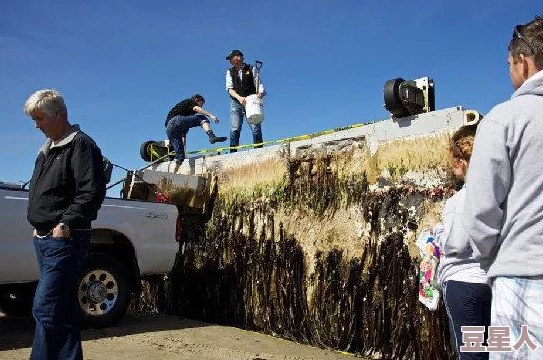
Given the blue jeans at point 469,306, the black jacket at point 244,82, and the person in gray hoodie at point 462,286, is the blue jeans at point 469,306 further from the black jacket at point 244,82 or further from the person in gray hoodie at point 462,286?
the black jacket at point 244,82

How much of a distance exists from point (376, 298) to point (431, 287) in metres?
1.81

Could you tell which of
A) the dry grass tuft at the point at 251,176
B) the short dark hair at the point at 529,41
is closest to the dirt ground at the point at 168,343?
the dry grass tuft at the point at 251,176

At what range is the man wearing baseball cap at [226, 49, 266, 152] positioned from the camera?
8.77 m

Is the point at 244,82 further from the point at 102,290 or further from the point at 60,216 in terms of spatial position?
the point at 60,216

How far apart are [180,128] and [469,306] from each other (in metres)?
7.30

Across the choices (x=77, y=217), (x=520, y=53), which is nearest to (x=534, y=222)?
(x=520, y=53)

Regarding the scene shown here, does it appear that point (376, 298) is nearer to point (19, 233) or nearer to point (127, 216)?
point (127, 216)

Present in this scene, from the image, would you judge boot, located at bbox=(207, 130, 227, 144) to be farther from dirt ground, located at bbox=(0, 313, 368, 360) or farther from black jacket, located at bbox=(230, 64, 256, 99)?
dirt ground, located at bbox=(0, 313, 368, 360)

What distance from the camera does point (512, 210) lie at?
1.85 meters

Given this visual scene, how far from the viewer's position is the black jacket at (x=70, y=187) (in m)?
3.42

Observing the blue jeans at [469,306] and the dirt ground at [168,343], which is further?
the dirt ground at [168,343]

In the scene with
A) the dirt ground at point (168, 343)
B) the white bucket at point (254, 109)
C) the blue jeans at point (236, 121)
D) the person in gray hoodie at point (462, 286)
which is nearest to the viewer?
the person in gray hoodie at point (462, 286)

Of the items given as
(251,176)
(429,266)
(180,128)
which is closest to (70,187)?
(429,266)

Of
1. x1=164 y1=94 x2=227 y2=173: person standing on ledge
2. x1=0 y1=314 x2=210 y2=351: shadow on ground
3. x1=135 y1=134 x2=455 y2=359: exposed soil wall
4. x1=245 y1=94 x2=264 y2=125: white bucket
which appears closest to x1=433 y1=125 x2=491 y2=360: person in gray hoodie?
x1=135 y1=134 x2=455 y2=359: exposed soil wall
